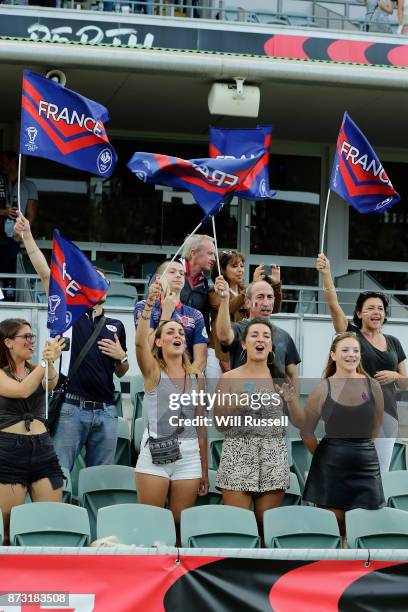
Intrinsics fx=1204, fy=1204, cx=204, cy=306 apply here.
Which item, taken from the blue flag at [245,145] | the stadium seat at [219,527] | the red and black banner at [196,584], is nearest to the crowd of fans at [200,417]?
the stadium seat at [219,527]

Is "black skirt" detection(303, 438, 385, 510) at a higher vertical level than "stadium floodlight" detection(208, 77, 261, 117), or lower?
lower

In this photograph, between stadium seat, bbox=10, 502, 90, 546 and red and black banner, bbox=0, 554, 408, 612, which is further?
stadium seat, bbox=10, 502, 90, 546

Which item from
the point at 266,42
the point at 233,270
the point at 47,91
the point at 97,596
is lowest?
the point at 97,596

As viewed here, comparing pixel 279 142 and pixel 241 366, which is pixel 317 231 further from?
pixel 241 366

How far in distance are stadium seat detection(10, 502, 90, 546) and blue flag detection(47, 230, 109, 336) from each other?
4.54 feet

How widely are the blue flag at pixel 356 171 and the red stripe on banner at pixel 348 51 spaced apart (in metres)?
4.23

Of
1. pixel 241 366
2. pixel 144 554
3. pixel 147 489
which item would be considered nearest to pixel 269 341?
pixel 241 366

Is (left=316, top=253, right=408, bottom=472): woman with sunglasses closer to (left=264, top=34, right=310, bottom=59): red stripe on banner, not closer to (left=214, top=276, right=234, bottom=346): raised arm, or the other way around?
(left=214, top=276, right=234, bottom=346): raised arm

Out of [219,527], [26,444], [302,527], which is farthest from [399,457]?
[26,444]

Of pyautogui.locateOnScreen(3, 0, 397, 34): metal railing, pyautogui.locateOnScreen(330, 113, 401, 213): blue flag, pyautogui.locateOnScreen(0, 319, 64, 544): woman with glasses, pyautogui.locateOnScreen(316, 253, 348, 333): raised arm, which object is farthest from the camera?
pyautogui.locateOnScreen(3, 0, 397, 34): metal railing

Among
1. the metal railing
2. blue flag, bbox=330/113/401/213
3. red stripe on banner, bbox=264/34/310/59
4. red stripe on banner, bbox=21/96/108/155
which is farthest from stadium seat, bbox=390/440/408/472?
the metal railing

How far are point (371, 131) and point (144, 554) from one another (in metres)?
11.1

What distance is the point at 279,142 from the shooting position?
687 inches

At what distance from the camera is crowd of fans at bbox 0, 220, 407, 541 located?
813cm
